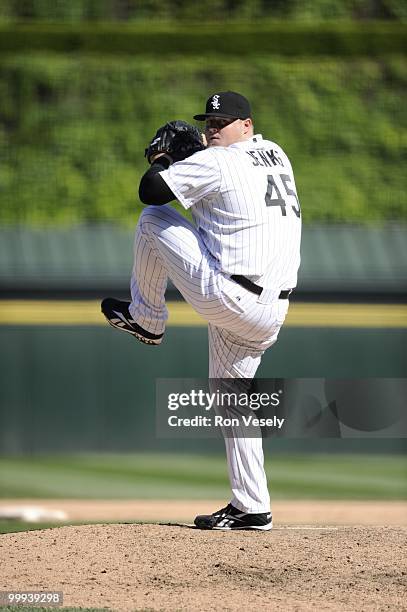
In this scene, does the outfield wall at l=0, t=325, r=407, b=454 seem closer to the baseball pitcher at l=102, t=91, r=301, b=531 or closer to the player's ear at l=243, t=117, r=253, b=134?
the baseball pitcher at l=102, t=91, r=301, b=531

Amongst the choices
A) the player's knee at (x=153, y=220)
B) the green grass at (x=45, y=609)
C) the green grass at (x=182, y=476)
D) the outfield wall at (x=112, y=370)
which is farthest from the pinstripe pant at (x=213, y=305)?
the outfield wall at (x=112, y=370)

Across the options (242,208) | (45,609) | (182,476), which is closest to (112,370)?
(182,476)

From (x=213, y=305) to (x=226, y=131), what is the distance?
581 millimetres

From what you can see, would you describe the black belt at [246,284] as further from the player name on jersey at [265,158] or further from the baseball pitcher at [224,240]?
the player name on jersey at [265,158]

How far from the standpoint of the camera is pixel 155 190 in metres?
3.56

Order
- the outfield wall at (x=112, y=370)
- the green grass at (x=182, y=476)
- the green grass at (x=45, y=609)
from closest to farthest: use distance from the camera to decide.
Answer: the green grass at (x=45, y=609) → the green grass at (x=182, y=476) → the outfield wall at (x=112, y=370)

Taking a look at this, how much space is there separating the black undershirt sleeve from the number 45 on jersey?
338 mm

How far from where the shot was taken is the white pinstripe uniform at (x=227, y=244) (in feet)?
11.9

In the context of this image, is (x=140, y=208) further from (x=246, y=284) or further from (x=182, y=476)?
(x=246, y=284)

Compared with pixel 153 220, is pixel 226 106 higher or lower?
higher

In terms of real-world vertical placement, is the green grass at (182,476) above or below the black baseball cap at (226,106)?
below

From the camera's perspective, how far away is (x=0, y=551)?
12.6 ft

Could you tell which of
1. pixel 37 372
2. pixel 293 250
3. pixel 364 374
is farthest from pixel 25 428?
pixel 293 250

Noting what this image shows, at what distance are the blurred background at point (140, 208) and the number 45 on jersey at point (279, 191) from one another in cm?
400
